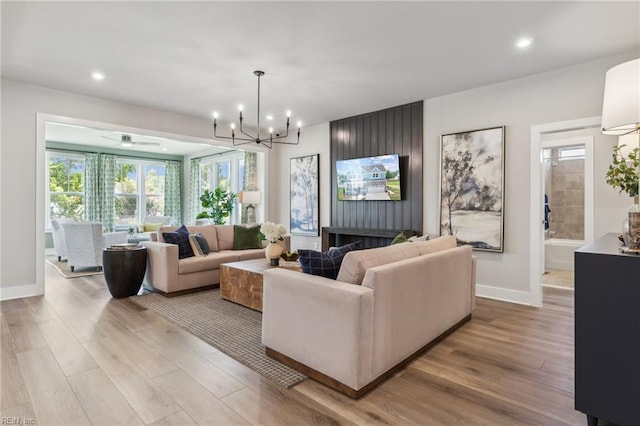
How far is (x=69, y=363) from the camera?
7.89 ft

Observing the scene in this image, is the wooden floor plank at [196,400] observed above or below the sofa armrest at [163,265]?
below

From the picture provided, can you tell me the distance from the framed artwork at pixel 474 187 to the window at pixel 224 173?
5397 mm

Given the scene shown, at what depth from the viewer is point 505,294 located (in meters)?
4.16

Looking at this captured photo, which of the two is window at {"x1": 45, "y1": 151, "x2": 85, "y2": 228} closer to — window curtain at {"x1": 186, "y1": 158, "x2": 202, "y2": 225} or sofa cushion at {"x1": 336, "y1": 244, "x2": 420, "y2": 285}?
window curtain at {"x1": 186, "y1": 158, "x2": 202, "y2": 225}

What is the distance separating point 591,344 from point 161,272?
4220 millimetres

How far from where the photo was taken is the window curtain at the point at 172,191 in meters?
9.90

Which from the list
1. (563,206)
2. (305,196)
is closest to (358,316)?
(305,196)

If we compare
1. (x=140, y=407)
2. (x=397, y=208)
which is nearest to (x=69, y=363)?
(x=140, y=407)

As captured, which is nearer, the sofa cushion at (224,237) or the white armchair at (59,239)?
the sofa cushion at (224,237)

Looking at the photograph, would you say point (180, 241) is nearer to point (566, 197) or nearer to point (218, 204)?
point (218, 204)

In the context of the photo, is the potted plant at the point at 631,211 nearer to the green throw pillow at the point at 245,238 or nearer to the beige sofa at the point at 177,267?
the beige sofa at the point at 177,267

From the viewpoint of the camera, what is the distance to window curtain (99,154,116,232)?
851 cm

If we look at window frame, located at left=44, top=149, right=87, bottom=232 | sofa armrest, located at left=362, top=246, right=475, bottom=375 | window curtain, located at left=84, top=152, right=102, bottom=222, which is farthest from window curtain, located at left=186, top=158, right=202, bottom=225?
sofa armrest, located at left=362, top=246, right=475, bottom=375

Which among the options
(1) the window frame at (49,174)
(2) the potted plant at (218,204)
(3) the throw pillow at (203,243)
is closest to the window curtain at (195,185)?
(2) the potted plant at (218,204)
